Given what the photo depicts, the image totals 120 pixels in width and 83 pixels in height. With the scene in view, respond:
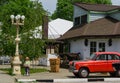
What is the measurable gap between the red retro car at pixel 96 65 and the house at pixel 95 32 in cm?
687

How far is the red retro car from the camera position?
25703 millimetres

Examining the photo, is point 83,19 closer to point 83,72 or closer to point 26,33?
point 26,33

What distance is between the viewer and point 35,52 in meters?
35.2

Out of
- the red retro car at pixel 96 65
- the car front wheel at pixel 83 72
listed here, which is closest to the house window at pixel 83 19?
the red retro car at pixel 96 65

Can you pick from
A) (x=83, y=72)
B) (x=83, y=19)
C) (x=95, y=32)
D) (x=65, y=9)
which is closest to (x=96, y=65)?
(x=83, y=72)

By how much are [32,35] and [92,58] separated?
10.4 m

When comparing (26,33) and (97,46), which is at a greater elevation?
(26,33)

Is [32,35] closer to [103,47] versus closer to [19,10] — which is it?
[103,47]

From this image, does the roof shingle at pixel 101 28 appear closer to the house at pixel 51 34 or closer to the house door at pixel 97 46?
the house door at pixel 97 46

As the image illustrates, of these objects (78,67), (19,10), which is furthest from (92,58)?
(19,10)

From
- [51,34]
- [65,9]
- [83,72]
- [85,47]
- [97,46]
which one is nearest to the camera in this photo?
[83,72]

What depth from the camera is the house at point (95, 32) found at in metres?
34.4

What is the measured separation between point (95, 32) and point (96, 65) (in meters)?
9.46

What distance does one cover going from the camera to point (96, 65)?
2583 cm
